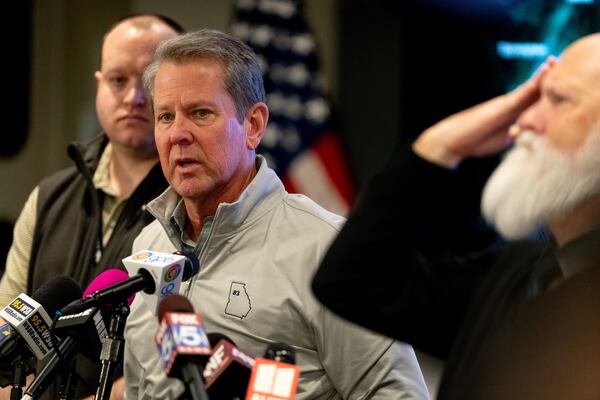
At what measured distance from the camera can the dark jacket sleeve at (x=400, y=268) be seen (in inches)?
75.3

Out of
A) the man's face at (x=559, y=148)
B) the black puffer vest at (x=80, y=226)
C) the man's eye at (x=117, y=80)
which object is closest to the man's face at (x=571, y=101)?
the man's face at (x=559, y=148)

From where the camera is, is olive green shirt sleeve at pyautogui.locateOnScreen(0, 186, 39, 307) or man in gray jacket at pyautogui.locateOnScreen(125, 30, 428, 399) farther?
olive green shirt sleeve at pyautogui.locateOnScreen(0, 186, 39, 307)

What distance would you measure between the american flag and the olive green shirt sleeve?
Answer: 10.3ft

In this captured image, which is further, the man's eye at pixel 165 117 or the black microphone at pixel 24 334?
the man's eye at pixel 165 117

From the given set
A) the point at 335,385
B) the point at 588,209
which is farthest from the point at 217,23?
the point at 588,209

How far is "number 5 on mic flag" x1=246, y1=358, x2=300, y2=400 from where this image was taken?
178 centimetres

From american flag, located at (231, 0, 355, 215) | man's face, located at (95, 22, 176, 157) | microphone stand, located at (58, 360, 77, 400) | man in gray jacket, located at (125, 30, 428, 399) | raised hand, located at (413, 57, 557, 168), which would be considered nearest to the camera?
raised hand, located at (413, 57, 557, 168)

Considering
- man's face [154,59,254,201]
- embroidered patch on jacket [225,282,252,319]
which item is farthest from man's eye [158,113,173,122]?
embroidered patch on jacket [225,282,252,319]

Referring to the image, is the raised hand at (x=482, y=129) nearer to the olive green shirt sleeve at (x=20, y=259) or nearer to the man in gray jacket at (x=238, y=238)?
the man in gray jacket at (x=238, y=238)

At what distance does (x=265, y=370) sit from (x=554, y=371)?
0.45 m

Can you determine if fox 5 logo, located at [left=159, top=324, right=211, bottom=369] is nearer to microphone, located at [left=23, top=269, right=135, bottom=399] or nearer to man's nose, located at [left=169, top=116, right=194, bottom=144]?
microphone, located at [left=23, top=269, right=135, bottom=399]

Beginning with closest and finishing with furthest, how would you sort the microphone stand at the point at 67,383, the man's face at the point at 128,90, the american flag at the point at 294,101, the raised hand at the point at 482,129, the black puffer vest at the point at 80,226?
the raised hand at the point at 482,129
the microphone stand at the point at 67,383
the black puffer vest at the point at 80,226
the man's face at the point at 128,90
the american flag at the point at 294,101

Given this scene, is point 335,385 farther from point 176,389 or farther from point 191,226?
point 191,226

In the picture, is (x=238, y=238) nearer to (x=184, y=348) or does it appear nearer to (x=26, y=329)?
(x=26, y=329)
